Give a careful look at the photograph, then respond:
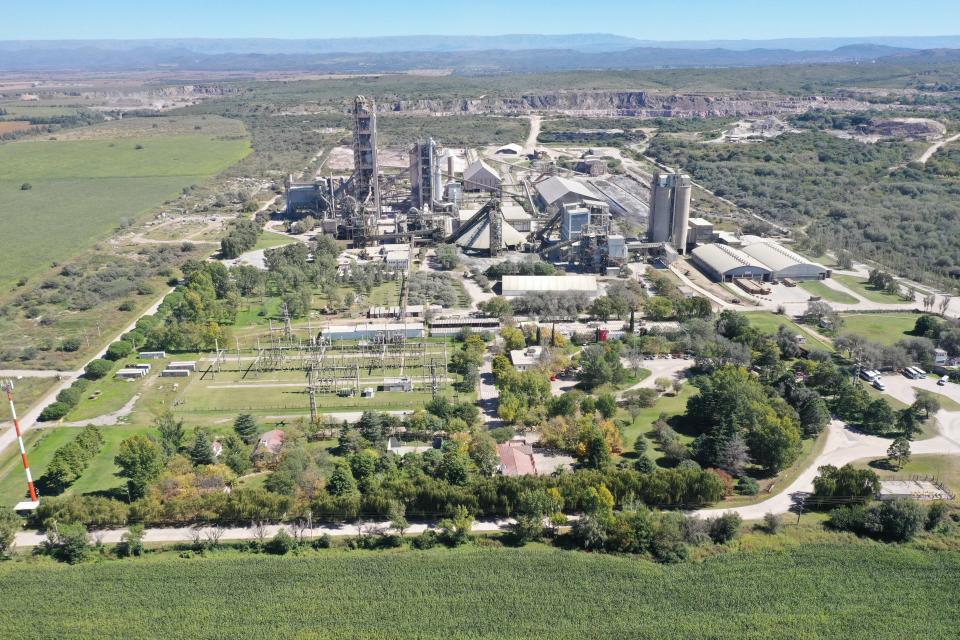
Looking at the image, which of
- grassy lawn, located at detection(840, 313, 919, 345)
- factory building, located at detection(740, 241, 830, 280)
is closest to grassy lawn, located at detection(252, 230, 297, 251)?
factory building, located at detection(740, 241, 830, 280)

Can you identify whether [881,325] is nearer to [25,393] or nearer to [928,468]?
[928,468]

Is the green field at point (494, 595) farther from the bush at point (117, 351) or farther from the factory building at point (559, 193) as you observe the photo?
the factory building at point (559, 193)

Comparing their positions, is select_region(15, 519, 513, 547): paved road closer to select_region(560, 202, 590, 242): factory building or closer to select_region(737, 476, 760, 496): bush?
select_region(737, 476, 760, 496): bush

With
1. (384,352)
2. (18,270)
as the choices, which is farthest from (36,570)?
(18,270)

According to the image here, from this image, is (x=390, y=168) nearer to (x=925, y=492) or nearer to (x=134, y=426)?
(x=134, y=426)

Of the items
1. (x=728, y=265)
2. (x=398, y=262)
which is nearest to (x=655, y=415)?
(x=728, y=265)

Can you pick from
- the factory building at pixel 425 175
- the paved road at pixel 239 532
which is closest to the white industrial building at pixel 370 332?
the paved road at pixel 239 532

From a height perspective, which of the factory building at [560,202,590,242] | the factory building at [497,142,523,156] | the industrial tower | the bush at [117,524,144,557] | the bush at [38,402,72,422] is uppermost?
the industrial tower
